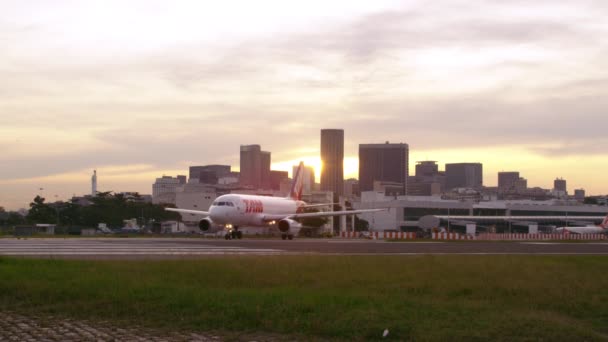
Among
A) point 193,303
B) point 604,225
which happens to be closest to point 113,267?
point 193,303

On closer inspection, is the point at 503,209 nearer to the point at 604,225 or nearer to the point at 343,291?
the point at 604,225

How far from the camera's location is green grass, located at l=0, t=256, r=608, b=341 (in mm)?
11555

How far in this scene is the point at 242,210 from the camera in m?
58.6

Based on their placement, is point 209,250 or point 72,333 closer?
point 72,333

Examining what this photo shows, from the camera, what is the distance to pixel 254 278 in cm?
1766

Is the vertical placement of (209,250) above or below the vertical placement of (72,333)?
below

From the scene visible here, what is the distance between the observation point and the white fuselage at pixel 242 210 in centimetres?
5709

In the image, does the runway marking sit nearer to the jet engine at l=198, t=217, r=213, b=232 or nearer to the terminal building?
the jet engine at l=198, t=217, r=213, b=232

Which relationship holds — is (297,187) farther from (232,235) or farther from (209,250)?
(209,250)

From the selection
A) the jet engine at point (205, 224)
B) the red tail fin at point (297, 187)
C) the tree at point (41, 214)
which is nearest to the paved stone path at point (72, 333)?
the jet engine at point (205, 224)

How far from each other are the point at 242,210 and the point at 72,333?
47241 millimetres

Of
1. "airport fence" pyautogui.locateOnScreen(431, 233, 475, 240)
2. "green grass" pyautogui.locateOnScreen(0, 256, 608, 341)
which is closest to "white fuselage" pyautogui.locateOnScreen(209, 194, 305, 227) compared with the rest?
"airport fence" pyautogui.locateOnScreen(431, 233, 475, 240)

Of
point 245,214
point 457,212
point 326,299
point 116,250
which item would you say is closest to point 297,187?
point 245,214

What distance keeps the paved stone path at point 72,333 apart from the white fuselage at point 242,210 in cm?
4449
